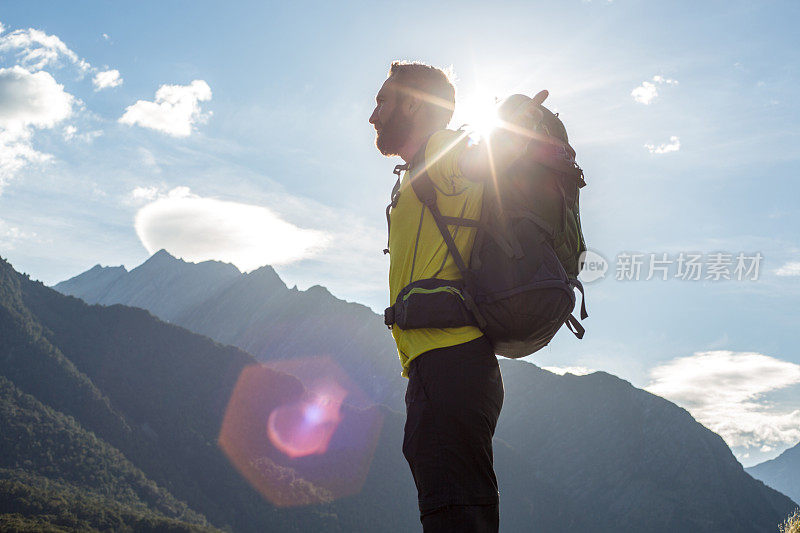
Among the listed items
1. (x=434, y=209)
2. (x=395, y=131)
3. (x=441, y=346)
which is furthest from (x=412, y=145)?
(x=441, y=346)

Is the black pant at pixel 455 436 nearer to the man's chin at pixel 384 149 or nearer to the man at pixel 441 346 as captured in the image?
the man at pixel 441 346

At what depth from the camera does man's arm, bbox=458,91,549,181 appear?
278 cm

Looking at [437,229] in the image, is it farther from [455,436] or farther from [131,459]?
[131,459]

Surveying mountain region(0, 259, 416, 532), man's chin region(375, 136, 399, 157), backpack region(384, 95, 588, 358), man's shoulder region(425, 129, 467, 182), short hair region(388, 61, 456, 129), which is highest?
short hair region(388, 61, 456, 129)

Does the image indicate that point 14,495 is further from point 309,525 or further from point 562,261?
point 562,261

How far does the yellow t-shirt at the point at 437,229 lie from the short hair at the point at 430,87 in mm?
473

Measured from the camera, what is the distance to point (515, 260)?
108 inches

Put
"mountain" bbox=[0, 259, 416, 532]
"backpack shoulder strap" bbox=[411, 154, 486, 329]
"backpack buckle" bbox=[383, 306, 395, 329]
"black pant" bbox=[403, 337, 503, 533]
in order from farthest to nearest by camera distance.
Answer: "mountain" bbox=[0, 259, 416, 532] → "backpack buckle" bbox=[383, 306, 395, 329] → "backpack shoulder strap" bbox=[411, 154, 486, 329] → "black pant" bbox=[403, 337, 503, 533]

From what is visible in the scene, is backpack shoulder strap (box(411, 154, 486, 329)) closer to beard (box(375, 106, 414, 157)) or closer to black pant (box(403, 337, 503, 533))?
black pant (box(403, 337, 503, 533))

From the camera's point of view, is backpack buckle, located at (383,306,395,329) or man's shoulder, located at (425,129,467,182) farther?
backpack buckle, located at (383,306,395,329)

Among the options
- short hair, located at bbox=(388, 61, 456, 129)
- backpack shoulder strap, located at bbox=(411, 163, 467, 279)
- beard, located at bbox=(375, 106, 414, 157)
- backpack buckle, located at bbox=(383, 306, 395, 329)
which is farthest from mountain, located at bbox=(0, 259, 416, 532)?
backpack shoulder strap, located at bbox=(411, 163, 467, 279)

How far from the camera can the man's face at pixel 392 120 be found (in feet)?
11.0

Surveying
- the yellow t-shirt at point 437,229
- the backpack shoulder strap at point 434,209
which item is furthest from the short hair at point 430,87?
the backpack shoulder strap at point 434,209

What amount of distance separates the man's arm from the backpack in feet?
0.16
